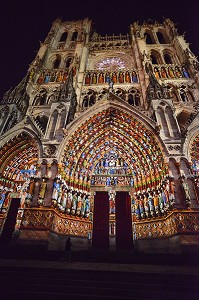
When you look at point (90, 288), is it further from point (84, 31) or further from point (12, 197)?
point (84, 31)

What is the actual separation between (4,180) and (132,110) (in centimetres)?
888

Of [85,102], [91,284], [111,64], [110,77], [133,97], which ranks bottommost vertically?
[91,284]

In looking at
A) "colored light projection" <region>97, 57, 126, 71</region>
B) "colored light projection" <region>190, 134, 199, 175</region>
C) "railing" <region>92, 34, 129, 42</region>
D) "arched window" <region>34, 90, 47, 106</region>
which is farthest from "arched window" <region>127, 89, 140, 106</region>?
"railing" <region>92, 34, 129, 42</region>

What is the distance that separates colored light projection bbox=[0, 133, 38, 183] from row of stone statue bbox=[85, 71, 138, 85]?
767 centimetres

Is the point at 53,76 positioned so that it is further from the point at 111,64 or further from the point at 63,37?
the point at 63,37

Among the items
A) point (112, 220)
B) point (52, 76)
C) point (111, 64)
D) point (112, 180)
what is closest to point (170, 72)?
point (111, 64)

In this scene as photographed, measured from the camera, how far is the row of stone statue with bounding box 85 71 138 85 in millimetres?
14594

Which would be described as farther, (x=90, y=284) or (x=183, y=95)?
(x=183, y=95)

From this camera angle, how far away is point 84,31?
19.6 metres

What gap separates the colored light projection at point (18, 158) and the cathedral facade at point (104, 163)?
6cm

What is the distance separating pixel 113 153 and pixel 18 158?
244 inches

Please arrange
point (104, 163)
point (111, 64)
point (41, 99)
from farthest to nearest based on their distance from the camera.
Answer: point (111, 64) → point (41, 99) → point (104, 163)

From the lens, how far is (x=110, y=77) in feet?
48.8

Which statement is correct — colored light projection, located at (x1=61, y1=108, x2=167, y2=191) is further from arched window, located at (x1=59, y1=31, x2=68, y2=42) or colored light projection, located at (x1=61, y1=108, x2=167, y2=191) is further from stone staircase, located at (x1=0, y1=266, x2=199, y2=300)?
arched window, located at (x1=59, y1=31, x2=68, y2=42)
